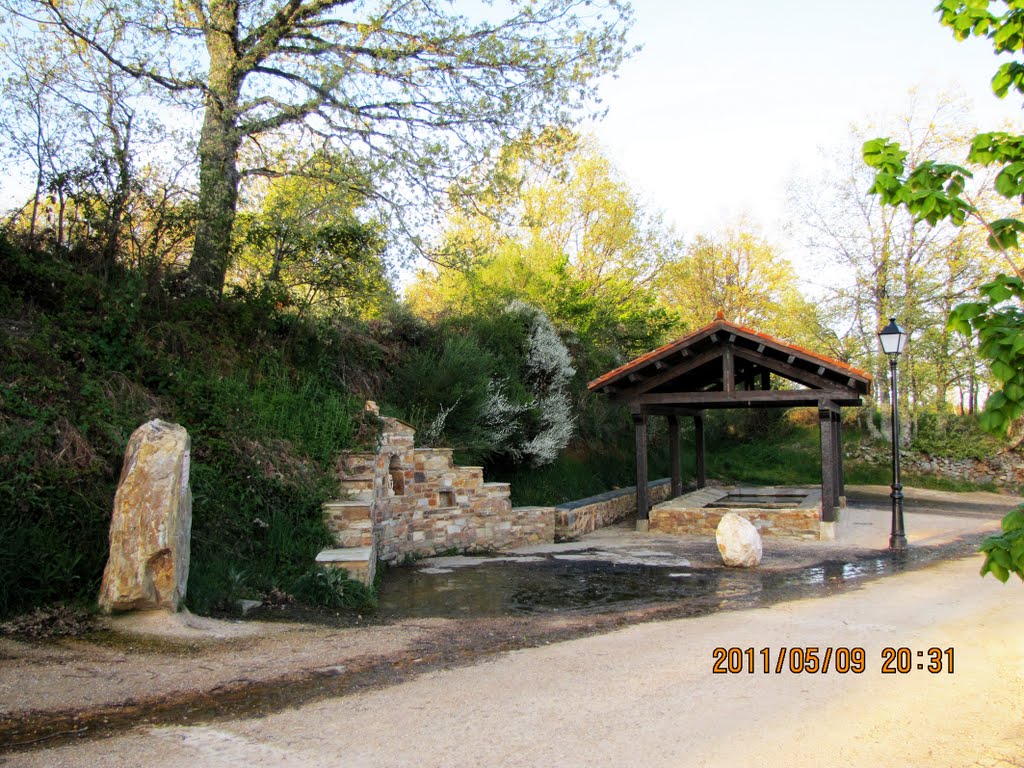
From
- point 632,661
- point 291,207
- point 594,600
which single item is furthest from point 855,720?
point 291,207

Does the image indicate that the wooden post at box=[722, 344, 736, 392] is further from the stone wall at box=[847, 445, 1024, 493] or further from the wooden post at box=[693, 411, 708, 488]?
the stone wall at box=[847, 445, 1024, 493]

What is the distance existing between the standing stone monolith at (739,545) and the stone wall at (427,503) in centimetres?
340

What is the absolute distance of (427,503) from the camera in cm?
1084

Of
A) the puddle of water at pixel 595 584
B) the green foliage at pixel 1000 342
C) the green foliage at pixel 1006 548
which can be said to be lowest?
the puddle of water at pixel 595 584

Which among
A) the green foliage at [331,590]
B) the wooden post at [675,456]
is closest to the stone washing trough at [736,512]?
the wooden post at [675,456]

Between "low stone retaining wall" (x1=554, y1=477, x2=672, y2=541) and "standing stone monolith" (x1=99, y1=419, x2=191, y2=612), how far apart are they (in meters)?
7.33

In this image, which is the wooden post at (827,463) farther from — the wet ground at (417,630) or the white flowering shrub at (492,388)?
the white flowering shrub at (492,388)

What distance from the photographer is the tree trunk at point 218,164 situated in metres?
10.5

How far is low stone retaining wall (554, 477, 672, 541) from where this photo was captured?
40.6ft

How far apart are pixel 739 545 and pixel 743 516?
11.1 ft

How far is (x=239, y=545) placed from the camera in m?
7.45

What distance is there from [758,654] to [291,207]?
338 inches

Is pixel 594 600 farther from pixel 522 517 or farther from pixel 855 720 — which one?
pixel 522 517

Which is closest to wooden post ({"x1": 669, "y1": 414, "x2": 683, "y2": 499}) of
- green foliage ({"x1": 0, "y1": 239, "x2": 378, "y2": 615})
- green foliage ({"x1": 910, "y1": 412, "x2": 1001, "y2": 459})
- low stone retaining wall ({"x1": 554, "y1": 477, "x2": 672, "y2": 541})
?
low stone retaining wall ({"x1": 554, "y1": 477, "x2": 672, "y2": 541})
